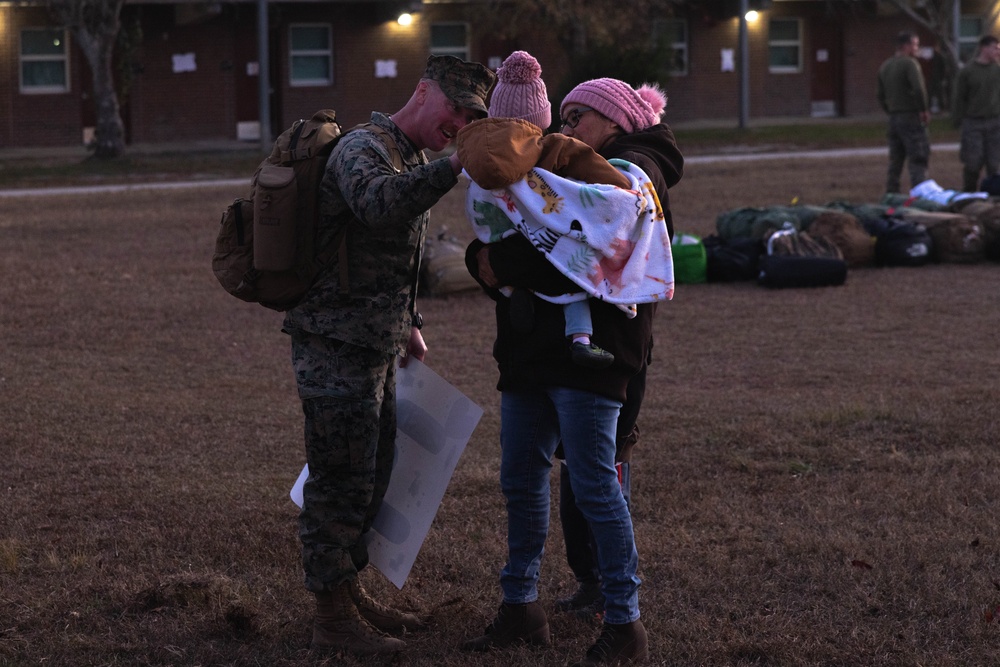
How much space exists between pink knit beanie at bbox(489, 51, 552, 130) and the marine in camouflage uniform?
0.06 meters

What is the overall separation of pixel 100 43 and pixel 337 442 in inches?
883

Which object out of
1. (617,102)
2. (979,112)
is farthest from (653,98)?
(979,112)

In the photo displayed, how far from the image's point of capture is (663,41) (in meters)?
30.4

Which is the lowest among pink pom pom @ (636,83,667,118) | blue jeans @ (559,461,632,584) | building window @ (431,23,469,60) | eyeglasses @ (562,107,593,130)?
blue jeans @ (559,461,632,584)

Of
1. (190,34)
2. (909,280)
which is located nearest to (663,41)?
(190,34)

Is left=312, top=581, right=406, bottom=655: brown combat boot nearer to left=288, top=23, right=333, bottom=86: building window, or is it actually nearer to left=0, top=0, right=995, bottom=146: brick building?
left=0, top=0, right=995, bottom=146: brick building

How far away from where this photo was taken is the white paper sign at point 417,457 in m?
4.11

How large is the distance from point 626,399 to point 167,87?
1121 inches

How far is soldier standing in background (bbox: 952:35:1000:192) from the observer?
15.3 metres

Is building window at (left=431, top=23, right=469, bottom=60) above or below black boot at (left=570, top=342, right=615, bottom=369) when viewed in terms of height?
above

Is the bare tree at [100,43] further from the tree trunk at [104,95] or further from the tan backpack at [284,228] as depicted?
the tan backpack at [284,228]

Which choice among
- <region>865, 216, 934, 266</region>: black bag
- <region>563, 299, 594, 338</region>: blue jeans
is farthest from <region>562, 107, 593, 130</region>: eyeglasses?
<region>865, 216, 934, 266</region>: black bag

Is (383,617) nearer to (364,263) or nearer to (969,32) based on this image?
(364,263)

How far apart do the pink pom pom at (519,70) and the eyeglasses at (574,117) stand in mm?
220
